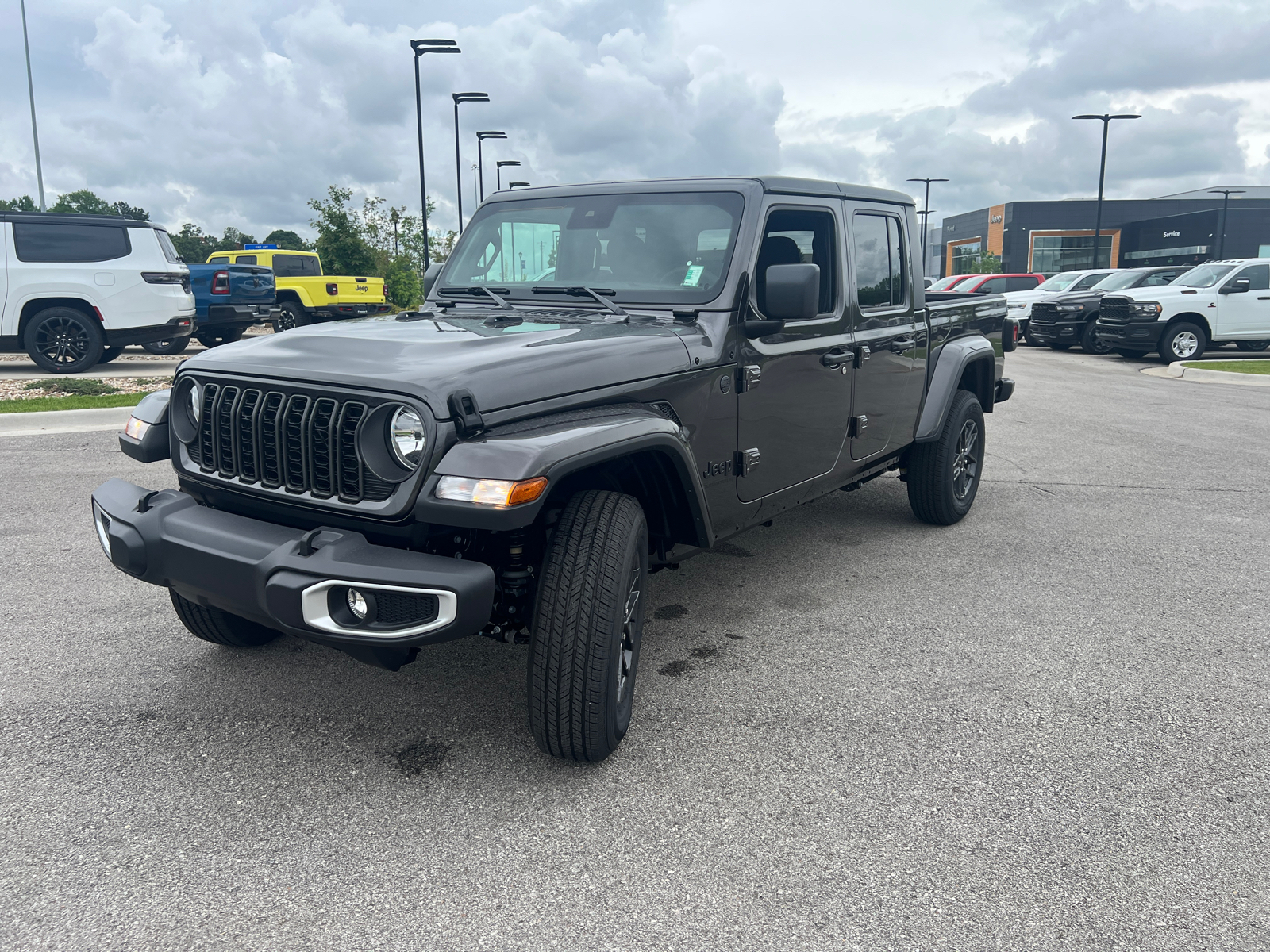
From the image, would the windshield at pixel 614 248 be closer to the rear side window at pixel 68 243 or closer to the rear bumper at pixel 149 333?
the rear bumper at pixel 149 333

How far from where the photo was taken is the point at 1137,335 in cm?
1669

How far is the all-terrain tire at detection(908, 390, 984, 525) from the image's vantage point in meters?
5.58

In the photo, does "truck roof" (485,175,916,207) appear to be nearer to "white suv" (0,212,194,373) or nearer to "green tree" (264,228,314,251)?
"white suv" (0,212,194,373)

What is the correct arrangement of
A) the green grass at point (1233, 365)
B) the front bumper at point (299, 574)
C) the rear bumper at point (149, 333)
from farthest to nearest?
the green grass at point (1233, 365) → the rear bumper at point (149, 333) → the front bumper at point (299, 574)

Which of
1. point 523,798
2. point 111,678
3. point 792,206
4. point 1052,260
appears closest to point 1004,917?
point 523,798

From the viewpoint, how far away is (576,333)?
10.7 ft

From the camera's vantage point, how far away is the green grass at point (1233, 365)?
15129 millimetres

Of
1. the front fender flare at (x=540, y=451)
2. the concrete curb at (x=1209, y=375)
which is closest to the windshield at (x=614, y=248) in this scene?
the front fender flare at (x=540, y=451)

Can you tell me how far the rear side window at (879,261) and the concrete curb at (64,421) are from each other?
6969mm

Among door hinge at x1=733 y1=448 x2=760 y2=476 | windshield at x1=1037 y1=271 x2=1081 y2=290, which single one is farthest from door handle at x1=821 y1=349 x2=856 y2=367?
windshield at x1=1037 y1=271 x2=1081 y2=290

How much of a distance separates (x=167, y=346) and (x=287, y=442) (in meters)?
12.3

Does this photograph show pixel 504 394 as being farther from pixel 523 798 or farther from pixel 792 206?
pixel 792 206

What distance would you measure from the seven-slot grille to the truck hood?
8 cm

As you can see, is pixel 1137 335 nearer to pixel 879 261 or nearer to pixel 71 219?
pixel 879 261
